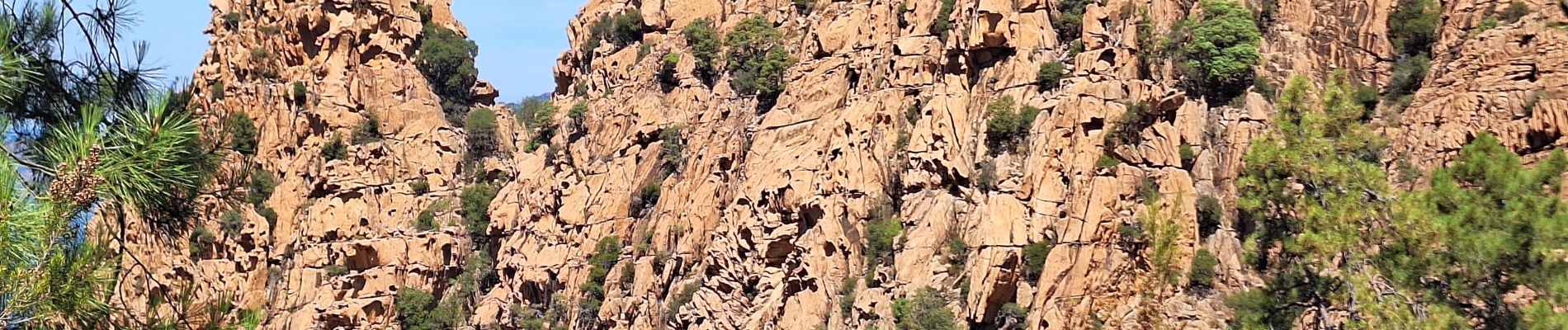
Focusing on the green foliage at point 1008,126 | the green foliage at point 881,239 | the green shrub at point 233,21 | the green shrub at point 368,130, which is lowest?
the green foliage at point 881,239

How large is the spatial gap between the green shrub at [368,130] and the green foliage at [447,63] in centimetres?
371

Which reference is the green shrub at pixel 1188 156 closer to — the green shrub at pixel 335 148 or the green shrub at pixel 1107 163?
the green shrub at pixel 1107 163

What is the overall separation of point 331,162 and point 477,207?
244 inches

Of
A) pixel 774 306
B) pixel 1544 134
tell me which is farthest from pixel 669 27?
pixel 1544 134

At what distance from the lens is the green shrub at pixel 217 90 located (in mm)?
60312

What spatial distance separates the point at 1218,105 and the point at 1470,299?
16.1 metres

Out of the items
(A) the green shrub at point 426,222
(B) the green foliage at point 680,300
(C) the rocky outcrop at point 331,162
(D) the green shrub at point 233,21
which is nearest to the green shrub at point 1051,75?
(B) the green foliage at point 680,300

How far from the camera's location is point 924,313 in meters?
39.2

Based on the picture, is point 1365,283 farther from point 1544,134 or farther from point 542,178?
point 542,178

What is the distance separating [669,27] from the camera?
187 ft

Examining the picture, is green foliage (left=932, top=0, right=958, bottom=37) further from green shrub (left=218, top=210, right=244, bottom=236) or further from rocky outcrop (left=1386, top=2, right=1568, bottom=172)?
green shrub (left=218, top=210, right=244, bottom=236)

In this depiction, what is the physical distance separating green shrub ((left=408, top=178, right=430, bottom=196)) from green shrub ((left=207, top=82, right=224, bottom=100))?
8.83m

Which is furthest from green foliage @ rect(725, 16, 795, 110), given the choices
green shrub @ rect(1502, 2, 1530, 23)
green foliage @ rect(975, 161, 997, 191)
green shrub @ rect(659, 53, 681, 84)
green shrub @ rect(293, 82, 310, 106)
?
green shrub @ rect(1502, 2, 1530, 23)

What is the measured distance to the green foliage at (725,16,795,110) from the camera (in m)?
50.8
